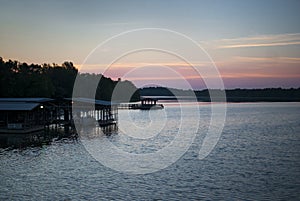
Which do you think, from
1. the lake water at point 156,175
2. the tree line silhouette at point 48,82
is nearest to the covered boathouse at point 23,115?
the lake water at point 156,175

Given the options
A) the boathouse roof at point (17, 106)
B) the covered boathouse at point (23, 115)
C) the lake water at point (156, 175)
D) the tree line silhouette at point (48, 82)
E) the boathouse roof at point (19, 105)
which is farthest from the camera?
the tree line silhouette at point (48, 82)

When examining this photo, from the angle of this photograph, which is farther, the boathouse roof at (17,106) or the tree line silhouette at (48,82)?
the tree line silhouette at (48,82)

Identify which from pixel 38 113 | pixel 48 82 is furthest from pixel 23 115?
pixel 48 82

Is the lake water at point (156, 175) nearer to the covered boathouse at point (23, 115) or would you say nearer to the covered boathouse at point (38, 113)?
the covered boathouse at point (23, 115)

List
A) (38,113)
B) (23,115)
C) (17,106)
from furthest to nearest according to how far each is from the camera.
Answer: (38,113) → (23,115) → (17,106)

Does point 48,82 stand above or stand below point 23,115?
above

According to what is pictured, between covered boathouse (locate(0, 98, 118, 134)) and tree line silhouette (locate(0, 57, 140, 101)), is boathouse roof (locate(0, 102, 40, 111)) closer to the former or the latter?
covered boathouse (locate(0, 98, 118, 134))

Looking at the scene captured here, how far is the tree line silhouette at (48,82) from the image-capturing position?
153 feet

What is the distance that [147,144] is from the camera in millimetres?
26062

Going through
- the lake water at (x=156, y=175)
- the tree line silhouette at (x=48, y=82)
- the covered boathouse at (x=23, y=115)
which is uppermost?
the tree line silhouette at (x=48, y=82)

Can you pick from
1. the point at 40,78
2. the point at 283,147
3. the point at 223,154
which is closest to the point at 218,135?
the point at 283,147

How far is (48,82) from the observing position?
2179 inches

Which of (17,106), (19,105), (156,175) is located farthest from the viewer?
(19,105)

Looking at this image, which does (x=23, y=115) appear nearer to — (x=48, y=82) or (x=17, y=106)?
(x=17, y=106)
